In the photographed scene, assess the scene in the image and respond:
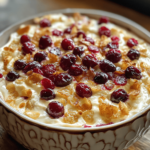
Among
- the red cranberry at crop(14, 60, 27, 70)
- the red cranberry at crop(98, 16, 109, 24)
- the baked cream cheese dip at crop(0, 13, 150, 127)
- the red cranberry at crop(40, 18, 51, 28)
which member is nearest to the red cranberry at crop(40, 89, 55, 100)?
the baked cream cheese dip at crop(0, 13, 150, 127)

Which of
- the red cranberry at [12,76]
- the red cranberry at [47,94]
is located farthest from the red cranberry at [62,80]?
the red cranberry at [12,76]

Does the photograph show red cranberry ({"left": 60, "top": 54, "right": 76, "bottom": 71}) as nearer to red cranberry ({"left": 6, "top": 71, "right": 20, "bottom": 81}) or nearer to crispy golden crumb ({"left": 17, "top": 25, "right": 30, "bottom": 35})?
red cranberry ({"left": 6, "top": 71, "right": 20, "bottom": 81})

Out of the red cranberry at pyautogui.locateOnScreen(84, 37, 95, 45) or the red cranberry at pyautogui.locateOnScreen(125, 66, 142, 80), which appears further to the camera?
the red cranberry at pyautogui.locateOnScreen(84, 37, 95, 45)

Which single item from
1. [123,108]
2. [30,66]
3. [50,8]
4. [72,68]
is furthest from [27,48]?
[50,8]

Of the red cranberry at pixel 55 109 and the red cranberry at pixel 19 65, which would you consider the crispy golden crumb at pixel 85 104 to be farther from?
the red cranberry at pixel 19 65

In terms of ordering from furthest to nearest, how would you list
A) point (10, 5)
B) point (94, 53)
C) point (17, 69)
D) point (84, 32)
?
point (10, 5) → point (84, 32) → point (94, 53) → point (17, 69)

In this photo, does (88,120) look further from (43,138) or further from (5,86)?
(5,86)

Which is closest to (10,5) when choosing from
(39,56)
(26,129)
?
(39,56)
